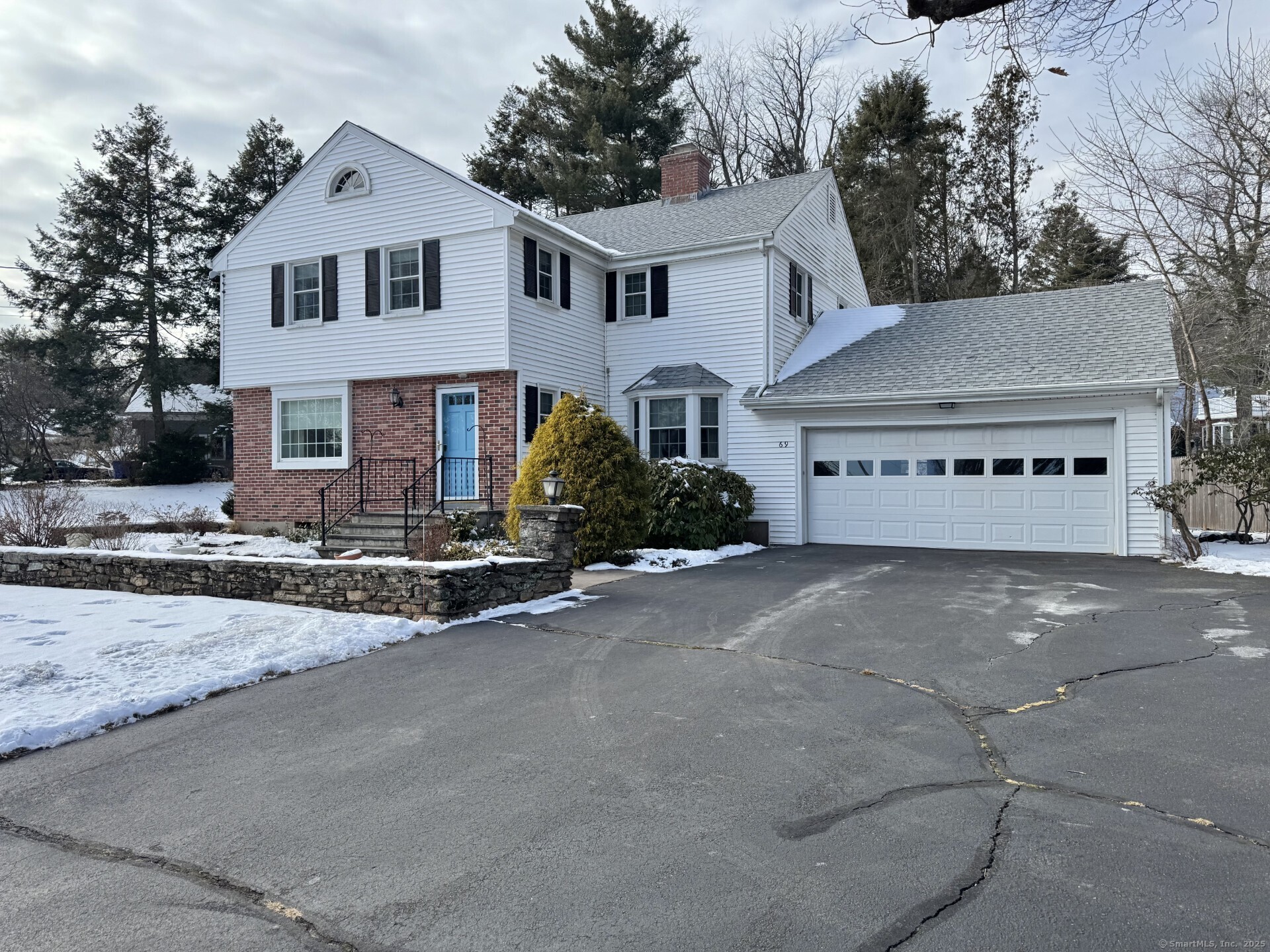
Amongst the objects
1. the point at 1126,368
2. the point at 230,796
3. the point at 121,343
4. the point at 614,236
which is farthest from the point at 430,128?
the point at 230,796

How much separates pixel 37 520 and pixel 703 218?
13.6 metres

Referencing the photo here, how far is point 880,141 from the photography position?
29391mm

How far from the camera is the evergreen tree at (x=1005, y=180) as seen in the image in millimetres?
29453

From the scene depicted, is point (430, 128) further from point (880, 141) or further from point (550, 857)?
point (550, 857)

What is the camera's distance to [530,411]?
14.6 meters

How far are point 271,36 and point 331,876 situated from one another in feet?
29.7

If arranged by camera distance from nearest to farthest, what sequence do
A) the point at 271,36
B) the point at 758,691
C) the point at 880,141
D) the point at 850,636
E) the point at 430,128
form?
the point at 758,691, the point at 850,636, the point at 271,36, the point at 430,128, the point at 880,141

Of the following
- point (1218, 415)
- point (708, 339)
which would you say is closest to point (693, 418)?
point (708, 339)

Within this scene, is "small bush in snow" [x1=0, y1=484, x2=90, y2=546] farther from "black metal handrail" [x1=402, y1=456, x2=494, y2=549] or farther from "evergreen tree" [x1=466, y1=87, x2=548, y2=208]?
"evergreen tree" [x1=466, y1=87, x2=548, y2=208]

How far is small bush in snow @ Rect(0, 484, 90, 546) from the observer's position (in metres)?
12.0

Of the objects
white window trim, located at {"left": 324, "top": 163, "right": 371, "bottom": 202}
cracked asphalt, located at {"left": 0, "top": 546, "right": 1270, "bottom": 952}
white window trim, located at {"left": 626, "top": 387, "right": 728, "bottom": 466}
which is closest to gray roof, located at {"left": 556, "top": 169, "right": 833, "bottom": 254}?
white window trim, located at {"left": 626, "top": 387, "right": 728, "bottom": 466}

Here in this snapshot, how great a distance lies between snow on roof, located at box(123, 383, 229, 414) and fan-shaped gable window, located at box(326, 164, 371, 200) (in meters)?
16.5

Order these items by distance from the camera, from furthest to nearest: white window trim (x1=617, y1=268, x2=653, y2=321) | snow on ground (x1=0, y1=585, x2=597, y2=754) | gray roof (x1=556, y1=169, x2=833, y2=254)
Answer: white window trim (x1=617, y1=268, x2=653, y2=321)
gray roof (x1=556, y1=169, x2=833, y2=254)
snow on ground (x1=0, y1=585, x2=597, y2=754)

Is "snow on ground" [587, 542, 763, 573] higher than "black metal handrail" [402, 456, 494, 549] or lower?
lower
